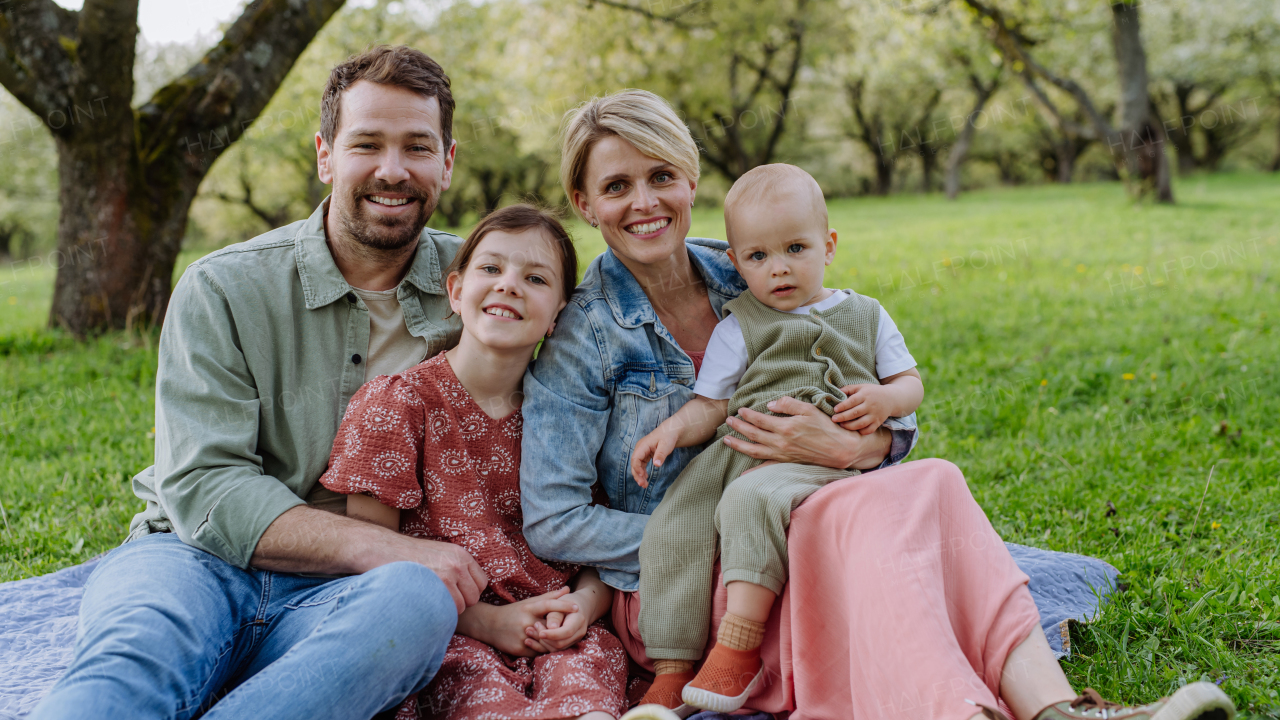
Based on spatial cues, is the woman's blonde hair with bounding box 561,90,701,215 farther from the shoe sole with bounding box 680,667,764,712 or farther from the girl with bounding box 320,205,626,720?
the shoe sole with bounding box 680,667,764,712

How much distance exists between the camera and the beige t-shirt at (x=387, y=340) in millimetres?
2805

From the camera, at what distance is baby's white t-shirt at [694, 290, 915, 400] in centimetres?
262

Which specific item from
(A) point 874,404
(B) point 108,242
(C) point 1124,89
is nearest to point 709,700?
(A) point 874,404

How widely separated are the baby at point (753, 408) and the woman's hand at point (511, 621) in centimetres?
27

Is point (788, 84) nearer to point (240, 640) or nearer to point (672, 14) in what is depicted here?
point (672, 14)

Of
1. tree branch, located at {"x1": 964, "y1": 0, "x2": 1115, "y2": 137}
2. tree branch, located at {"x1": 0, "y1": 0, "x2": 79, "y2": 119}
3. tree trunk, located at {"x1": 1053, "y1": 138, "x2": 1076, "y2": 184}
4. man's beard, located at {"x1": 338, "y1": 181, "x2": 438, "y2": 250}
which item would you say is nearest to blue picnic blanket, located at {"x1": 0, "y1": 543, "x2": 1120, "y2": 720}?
man's beard, located at {"x1": 338, "y1": 181, "x2": 438, "y2": 250}

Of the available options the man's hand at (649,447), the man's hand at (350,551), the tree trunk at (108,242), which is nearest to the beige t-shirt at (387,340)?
the man's hand at (350,551)

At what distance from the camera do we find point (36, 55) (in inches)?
229

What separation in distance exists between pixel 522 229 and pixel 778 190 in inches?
30.8

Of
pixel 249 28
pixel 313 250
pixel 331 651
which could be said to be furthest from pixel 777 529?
pixel 249 28

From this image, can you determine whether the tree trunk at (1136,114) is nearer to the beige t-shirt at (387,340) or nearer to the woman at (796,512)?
the woman at (796,512)

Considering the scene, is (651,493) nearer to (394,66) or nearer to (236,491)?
(236,491)

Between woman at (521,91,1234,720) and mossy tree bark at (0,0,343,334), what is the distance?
444 cm

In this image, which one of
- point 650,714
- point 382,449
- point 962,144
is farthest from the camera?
point 962,144
